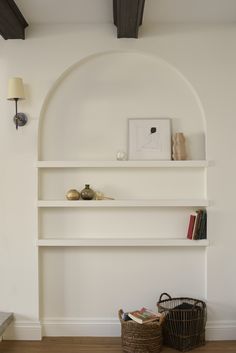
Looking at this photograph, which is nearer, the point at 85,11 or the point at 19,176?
the point at 85,11

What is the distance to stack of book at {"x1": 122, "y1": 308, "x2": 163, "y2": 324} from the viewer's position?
3590mm

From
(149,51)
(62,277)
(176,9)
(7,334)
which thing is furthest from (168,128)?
(7,334)

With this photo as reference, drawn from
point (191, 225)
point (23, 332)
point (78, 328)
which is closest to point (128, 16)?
point (191, 225)

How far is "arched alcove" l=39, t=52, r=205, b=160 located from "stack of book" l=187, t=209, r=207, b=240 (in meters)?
0.51

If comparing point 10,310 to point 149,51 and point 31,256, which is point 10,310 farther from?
point 149,51

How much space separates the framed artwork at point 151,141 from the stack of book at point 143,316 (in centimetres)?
130

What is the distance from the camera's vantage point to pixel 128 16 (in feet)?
11.3

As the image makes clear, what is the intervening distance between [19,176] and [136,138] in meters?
1.07

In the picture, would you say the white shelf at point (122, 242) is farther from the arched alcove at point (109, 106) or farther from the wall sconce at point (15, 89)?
the wall sconce at point (15, 89)

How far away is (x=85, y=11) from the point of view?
11.9 feet

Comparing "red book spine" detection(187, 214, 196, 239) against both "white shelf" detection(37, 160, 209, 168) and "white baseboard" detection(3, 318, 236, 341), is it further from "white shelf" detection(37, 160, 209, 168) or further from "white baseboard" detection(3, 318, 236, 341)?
"white baseboard" detection(3, 318, 236, 341)

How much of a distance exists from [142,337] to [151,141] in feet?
5.31

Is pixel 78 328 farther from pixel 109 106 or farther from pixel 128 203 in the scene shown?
pixel 109 106

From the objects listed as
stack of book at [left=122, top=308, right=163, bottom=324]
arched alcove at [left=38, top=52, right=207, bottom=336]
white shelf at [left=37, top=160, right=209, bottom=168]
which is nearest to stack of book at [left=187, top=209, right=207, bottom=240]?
arched alcove at [left=38, top=52, right=207, bottom=336]
